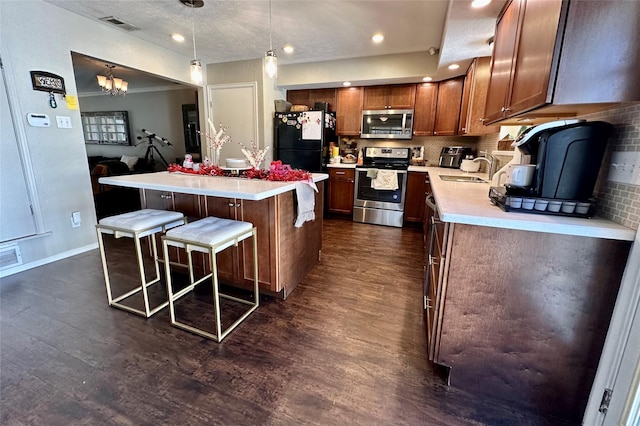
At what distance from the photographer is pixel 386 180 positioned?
4.10 metres

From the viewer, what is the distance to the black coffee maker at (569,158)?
1149 mm

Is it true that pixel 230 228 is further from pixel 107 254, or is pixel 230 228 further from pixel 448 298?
pixel 107 254

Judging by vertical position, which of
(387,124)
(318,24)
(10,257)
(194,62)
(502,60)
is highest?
(318,24)

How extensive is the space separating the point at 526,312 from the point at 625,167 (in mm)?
715

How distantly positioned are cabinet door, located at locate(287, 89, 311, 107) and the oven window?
1.65 meters

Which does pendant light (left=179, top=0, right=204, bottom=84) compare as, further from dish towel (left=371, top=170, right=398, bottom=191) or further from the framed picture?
the framed picture

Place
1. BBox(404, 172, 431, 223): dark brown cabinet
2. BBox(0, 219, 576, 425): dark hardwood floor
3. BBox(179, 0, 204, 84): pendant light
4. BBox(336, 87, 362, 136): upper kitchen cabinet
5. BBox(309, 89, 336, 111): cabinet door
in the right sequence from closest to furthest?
BBox(0, 219, 576, 425): dark hardwood floor, BBox(179, 0, 204, 84): pendant light, BBox(404, 172, 431, 223): dark brown cabinet, BBox(336, 87, 362, 136): upper kitchen cabinet, BBox(309, 89, 336, 111): cabinet door

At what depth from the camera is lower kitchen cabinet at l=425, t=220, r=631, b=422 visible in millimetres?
1107

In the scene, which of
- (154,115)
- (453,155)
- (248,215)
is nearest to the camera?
(248,215)

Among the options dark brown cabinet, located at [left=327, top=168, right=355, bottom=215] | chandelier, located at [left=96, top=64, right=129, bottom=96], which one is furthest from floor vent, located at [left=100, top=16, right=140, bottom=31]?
dark brown cabinet, located at [left=327, top=168, right=355, bottom=215]

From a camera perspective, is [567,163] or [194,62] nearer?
[567,163]

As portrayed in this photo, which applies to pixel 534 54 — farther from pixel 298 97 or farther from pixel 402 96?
pixel 298 97

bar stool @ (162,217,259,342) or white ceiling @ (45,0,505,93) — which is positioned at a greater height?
white ceiling @ (45,0,505,93)

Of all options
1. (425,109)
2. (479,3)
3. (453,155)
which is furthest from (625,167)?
(425,109)
